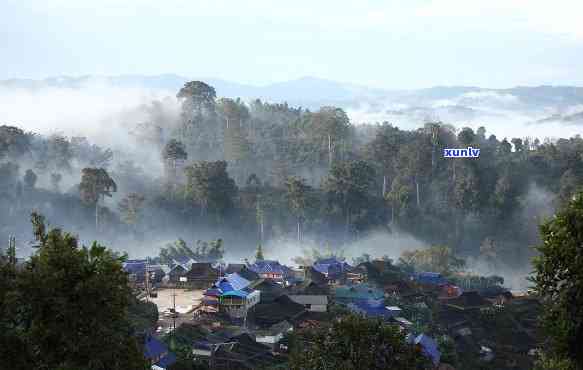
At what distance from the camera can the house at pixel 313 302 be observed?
42469 mm

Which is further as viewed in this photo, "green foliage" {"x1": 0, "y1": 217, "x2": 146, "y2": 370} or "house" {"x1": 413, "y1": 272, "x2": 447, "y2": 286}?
"house" {"x1": 413, "y1": 272, "x2": 447, "y2": 286}

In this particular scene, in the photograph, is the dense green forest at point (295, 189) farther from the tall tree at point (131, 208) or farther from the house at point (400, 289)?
the house at point (400, 289)

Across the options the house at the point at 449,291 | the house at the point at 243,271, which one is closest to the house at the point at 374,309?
the house at the point at 449,291

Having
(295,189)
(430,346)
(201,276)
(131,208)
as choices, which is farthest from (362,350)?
(131,208)

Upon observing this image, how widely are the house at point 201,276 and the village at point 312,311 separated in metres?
0.07

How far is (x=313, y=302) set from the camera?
1686 inches

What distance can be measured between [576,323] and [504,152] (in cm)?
7935

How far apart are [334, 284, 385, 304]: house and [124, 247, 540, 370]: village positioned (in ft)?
0.25

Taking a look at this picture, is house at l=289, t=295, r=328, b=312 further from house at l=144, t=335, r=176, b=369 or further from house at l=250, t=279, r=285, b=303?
house at l=144, t=335, r=176, b=369

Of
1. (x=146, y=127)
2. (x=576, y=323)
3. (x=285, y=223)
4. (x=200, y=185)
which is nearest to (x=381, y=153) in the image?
(x=285, y=223)

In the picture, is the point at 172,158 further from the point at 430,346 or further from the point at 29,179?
the point at 430,346

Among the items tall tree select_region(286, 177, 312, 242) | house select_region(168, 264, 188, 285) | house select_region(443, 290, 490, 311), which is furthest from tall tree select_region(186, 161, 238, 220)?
house select_region(443, 290, 490, 311)

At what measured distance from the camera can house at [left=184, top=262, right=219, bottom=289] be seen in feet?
169

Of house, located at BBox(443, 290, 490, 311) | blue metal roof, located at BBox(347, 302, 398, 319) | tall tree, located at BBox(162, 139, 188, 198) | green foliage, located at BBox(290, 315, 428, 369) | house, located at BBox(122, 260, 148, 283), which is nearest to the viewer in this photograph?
green foliage, located at BBox(290, 315, 428, 369)
